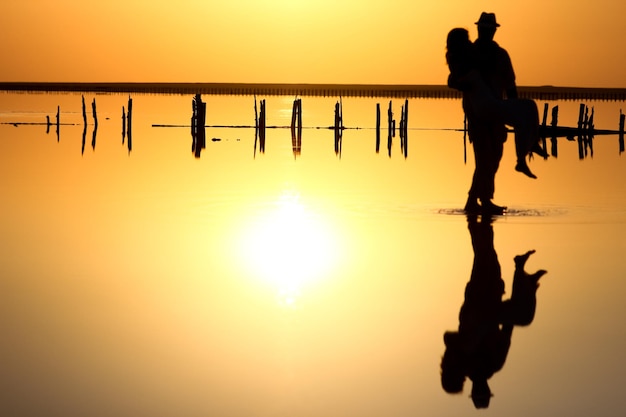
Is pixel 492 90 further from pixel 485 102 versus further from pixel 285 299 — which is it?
pixel 285 299

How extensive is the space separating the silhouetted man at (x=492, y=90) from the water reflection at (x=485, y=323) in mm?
3450

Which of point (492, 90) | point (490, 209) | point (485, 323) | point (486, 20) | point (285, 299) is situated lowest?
point (485, 323)

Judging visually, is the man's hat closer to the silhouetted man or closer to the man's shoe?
the silhouetted man

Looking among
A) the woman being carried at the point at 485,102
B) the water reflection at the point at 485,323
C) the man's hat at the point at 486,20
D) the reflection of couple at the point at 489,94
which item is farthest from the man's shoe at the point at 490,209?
the water reflection at the point at 485,323

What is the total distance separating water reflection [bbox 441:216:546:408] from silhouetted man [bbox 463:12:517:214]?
3450 mm

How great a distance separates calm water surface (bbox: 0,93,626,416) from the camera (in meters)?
6.71

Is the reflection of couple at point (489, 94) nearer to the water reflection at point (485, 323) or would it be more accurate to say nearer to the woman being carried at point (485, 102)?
the woman being carried at point (485, 102)

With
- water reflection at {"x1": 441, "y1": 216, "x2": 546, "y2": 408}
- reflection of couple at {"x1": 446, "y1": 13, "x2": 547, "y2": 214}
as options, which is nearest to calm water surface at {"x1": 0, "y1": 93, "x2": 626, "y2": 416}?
water reflection at {"x1": 441, "y1": 216, "x2": 546, "y2": 408}

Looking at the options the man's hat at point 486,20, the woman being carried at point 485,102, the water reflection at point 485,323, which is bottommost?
the water reflection at point 485,323

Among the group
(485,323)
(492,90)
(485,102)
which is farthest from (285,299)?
(492,90)

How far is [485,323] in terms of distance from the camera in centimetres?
873

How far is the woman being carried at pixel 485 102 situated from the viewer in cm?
1566

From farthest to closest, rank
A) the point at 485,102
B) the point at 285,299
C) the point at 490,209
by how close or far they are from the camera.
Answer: the point at 490,209, the point at 485,102, the point at 285,299

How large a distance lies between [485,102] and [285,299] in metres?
6.67
